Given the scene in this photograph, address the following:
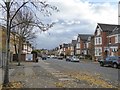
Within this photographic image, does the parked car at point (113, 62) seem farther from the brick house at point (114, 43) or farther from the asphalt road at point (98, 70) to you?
the brick house at point (114, 43)

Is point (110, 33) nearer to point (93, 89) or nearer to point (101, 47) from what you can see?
point (101, 47)

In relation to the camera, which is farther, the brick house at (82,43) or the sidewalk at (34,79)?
the brick house at (82,43)

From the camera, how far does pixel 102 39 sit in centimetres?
7619

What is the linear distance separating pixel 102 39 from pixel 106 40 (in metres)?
1.12

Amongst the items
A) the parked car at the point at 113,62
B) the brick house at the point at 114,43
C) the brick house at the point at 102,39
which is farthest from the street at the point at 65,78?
the brick house at the point at 102,39

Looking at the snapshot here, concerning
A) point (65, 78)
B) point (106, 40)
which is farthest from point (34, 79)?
point (106, 40)

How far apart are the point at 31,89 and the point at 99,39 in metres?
64.9

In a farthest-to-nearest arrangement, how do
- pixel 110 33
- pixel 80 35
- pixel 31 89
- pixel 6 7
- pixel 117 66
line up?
pixel 80 35, pixel 110 33, pixel 117 66, pixel 6 7, pixel 31 89

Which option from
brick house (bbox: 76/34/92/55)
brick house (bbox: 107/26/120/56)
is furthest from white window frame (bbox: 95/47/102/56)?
brick house (bbox: 76/34/92/55)

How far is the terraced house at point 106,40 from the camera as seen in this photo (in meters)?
67.6

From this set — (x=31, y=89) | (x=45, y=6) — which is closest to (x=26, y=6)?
(x=45, y=6)

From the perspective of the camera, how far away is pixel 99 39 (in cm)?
7862

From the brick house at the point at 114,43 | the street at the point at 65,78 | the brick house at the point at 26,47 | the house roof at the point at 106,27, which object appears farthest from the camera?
the house roof at the point at 106,27

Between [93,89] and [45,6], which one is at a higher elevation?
[45,6]
